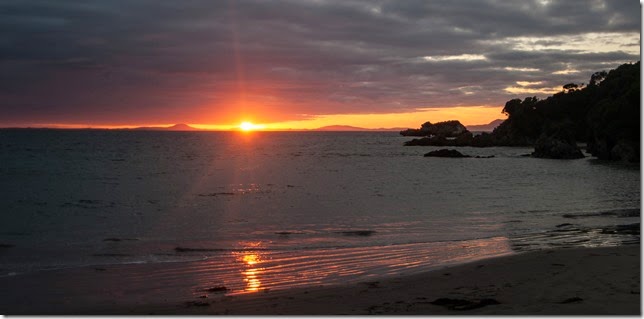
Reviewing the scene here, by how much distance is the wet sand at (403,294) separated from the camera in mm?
8570

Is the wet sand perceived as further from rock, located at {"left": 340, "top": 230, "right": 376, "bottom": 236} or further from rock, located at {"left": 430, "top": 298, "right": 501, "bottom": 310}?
rock, located at {"left": 340, "top": 230, "right": 376, "bottom": 236}

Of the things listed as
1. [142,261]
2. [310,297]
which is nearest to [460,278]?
[310,297]

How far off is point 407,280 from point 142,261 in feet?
20.0

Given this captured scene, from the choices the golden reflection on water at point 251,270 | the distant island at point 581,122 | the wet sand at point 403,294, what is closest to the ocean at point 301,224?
the golden reflection on water at point 251,270

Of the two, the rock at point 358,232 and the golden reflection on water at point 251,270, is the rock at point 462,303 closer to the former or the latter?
the golden reflection on water at point 251,270

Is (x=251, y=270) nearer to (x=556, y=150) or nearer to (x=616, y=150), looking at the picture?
(x=616, y=150)

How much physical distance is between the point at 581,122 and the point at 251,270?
86.0m

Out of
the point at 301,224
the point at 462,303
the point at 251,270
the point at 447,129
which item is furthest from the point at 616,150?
the point at 447,129

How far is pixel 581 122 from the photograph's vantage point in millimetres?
88000

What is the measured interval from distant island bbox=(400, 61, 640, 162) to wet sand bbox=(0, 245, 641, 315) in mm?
45497

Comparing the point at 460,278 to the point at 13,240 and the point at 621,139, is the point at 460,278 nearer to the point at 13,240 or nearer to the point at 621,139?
the point at 13,240

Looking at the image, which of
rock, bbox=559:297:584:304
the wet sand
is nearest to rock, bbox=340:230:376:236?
the wet sand

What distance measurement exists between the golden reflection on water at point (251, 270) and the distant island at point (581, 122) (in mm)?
46072

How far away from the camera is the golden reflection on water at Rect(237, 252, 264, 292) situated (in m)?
10.6
